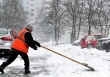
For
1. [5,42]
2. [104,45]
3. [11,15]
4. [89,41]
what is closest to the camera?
[5,42]

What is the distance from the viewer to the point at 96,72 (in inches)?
304

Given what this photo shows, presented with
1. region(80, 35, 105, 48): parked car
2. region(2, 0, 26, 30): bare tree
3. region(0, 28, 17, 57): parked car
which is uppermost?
region(2, 0, 26, 30): bare tree

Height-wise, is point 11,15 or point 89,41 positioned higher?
point 11,15

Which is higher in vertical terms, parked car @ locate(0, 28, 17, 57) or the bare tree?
the bare tree

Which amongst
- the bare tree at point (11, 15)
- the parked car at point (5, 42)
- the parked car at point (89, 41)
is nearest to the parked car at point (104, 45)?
the parked car at point (89, 41)

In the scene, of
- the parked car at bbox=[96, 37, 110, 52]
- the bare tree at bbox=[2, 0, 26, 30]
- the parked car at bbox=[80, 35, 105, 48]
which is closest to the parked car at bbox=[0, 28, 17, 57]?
the parked car at bbox=[96, 37, 110, 52]

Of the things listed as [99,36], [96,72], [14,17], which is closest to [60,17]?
[14,17]

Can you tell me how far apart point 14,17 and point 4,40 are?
35586 mm

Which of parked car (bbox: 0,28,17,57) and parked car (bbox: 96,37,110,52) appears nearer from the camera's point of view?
parked car (bbox: 0,28,17,57)

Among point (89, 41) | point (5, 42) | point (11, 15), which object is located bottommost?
point (89, 41)

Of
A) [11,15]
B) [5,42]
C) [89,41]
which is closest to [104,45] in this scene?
[89,41]

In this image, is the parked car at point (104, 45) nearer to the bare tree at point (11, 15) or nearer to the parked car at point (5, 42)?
the parked car at point (5, 42)

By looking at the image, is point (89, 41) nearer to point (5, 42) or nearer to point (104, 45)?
point (104, 45)

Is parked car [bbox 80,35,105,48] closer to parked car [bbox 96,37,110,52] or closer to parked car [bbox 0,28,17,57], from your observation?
parked car [bbox 96,37,110,52]
